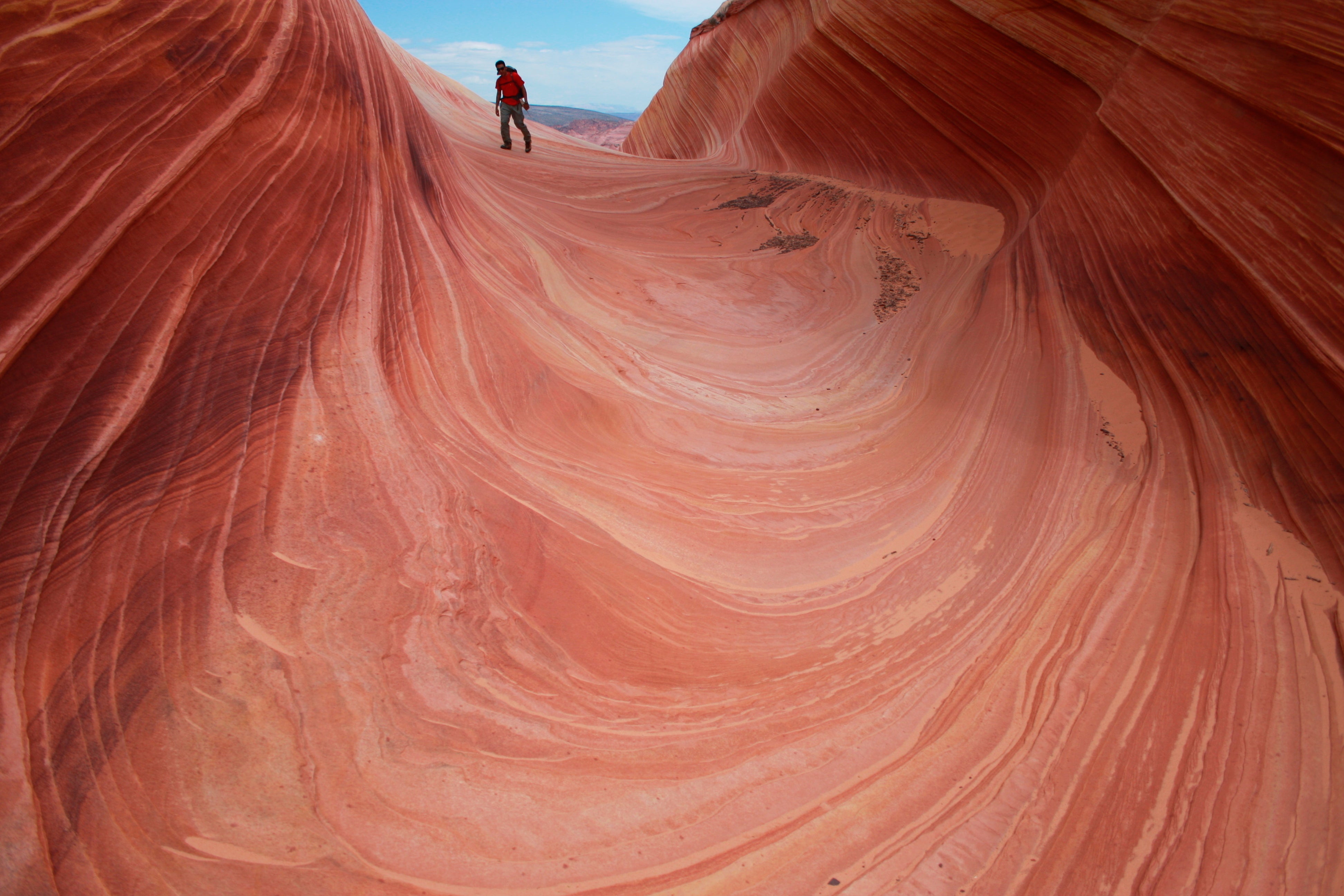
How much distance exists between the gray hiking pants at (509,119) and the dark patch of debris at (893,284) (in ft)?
10.6

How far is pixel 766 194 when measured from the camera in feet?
17.4

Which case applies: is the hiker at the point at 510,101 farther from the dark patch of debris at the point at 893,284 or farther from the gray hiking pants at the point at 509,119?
the dark patch of debris at the point at 893,284

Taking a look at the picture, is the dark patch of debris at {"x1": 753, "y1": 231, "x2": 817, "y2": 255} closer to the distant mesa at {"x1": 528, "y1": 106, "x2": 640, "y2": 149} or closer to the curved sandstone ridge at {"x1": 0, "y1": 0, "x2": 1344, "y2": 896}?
the curved sandstone ridge at {"x1": 0, "y1": 0, "x2": 1344, "y2": 896}

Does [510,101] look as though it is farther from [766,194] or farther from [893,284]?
[893,284]

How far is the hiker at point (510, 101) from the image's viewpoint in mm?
5367

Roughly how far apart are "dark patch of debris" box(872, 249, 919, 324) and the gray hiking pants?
324 centimetres

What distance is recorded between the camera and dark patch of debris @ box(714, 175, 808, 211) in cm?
514

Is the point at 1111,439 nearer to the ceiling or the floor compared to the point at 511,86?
nearer to the floor

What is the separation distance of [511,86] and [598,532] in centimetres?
481

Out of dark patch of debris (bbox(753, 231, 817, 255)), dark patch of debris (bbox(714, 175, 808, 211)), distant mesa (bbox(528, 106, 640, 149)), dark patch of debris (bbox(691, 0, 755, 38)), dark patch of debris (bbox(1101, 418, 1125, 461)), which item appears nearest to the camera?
dark patch of debris (bbox(1101, 418, 1125, 461))

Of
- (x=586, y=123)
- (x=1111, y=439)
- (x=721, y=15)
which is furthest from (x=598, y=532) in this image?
(x=586, y=123)

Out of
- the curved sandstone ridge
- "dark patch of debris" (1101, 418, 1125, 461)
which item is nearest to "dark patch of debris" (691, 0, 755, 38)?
the curved sandstone ridge

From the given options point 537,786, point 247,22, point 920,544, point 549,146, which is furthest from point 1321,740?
point 549,146

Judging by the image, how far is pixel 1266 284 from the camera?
6.82 feet
